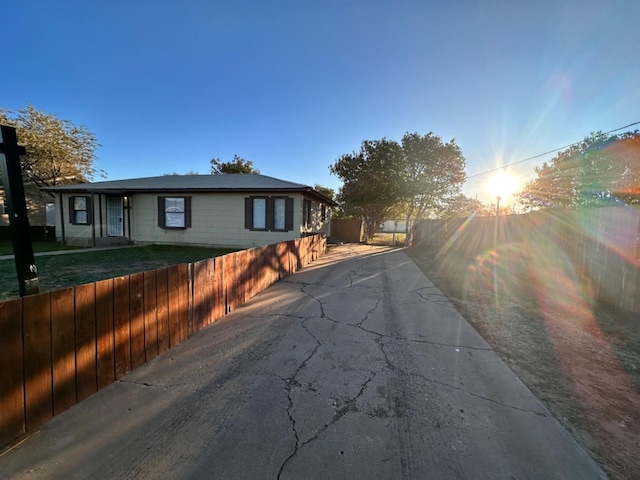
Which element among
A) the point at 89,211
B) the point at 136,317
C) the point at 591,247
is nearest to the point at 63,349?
the point at 136,317

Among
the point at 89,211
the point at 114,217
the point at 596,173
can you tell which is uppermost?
the point at 596,173

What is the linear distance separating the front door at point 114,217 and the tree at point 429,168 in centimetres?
1585

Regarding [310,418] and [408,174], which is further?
[408,174]

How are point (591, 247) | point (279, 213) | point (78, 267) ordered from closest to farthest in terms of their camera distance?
point (591, 247)
point (78, 267)
point (279, 213)

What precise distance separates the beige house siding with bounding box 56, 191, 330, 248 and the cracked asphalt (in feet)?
29.3

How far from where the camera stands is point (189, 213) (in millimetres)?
13109

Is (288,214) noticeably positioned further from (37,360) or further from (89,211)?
(37,360)

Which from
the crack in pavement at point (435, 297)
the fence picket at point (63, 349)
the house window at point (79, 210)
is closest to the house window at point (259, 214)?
the crack in pavement at point (435, 297)

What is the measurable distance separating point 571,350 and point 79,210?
18.2m

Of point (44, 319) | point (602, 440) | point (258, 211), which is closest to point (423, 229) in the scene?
point (258, 211)

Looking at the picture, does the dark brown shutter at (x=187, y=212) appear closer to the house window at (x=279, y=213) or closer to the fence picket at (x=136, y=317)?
the house window at (x=279, y=213)

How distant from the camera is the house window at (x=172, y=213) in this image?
43.2 feet

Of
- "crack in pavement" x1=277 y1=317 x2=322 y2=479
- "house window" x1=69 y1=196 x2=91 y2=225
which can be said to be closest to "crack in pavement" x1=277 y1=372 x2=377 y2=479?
"crack in pavement" x1=277 y1=317 x2=322 y2=479

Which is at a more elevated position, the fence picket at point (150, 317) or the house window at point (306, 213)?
the house window at point (306, 213)
